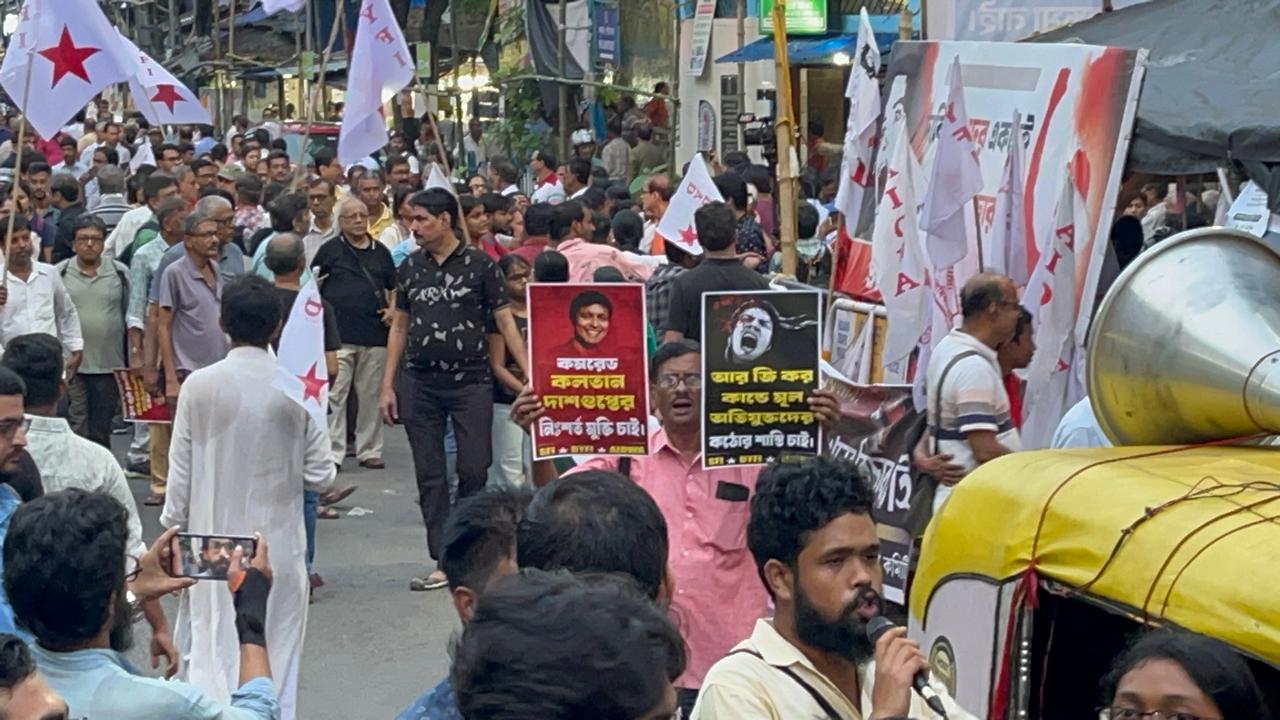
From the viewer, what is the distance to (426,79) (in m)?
34.2

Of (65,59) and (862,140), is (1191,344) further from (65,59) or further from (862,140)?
(65,59)

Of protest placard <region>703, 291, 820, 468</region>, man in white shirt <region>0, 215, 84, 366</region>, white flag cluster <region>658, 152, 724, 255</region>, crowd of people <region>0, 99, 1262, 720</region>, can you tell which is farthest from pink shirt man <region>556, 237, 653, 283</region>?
protest placard <region>703, 291, 820, 468</region>

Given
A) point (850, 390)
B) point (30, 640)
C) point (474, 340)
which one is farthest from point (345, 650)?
point (30, 640)

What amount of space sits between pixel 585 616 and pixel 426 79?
32.4 meters

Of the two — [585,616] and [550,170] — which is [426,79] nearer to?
[550,170]

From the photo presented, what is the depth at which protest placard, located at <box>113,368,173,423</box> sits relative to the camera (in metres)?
11.3

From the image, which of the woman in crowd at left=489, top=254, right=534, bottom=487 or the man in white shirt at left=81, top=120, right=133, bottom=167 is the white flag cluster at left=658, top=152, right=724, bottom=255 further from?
the man in white shirt at left=81, top=120, right=133, bottom=167

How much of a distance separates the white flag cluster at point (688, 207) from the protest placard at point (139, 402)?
300 centimetres

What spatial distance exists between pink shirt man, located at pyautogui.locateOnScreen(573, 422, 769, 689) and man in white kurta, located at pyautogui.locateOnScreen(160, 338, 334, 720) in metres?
1.86

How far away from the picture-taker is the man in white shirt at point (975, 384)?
6.38m

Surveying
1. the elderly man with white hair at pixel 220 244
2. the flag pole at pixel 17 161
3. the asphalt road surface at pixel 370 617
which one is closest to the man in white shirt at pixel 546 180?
the asphalt road surface at pixel 370 617

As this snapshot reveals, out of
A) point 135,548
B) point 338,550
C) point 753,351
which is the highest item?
point 753,351

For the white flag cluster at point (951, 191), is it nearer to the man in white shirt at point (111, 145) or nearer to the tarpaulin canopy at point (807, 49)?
the tarpaulin canopy at point (807, 49)

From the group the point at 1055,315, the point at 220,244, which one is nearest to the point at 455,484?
the point at 220,244
